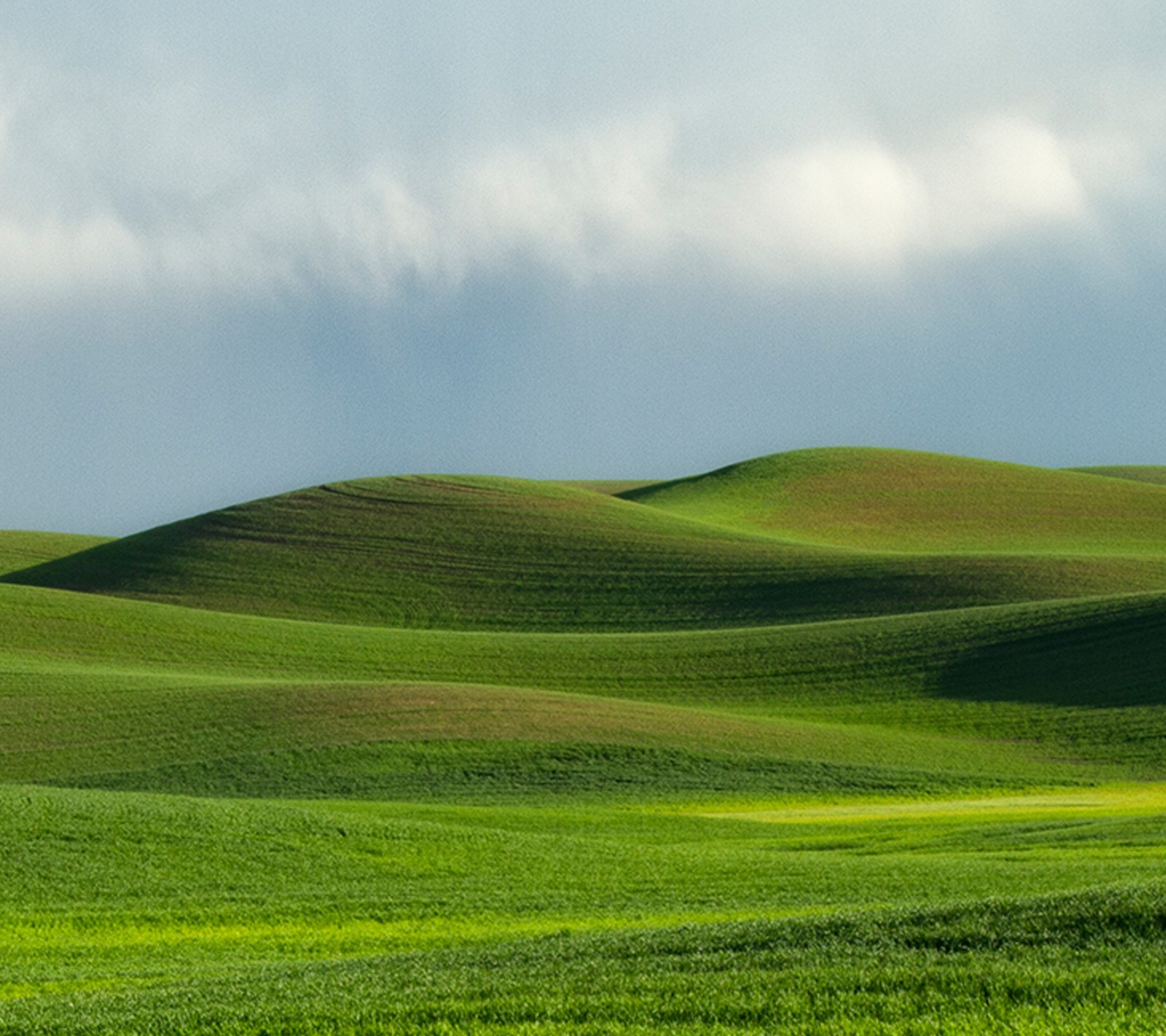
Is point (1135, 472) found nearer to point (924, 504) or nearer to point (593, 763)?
point (924, 504)

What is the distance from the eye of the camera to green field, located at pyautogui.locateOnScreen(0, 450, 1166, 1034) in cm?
1061

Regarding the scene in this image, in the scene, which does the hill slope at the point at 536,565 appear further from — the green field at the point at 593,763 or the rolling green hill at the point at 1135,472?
the rolling green hill at the point at 1135,472

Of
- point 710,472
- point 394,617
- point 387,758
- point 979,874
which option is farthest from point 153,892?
point 710,472

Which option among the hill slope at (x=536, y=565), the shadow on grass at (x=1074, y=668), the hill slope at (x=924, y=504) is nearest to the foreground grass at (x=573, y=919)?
the shadow on grass at (x=1074, y=668)

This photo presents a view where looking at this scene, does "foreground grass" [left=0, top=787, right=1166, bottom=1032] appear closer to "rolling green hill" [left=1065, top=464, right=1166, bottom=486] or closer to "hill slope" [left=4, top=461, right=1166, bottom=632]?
"hill slope" [left=4, top=461, right=1166, bottom=632]

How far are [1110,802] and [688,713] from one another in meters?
15.2

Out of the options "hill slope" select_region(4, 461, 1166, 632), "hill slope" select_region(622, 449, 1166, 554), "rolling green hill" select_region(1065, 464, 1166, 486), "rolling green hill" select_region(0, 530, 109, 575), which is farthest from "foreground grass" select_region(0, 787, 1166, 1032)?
"rolling green hill" select_region(1065, 464, 1166, 486)

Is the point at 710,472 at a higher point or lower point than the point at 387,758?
higher

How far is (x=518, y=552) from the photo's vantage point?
84.4m

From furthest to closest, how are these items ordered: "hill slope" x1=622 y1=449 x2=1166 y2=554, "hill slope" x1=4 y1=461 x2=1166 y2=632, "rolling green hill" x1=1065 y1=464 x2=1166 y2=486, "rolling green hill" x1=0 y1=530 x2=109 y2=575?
1. "rolling green hill" x1=1065 y1=464 x2=1166 y2=486
2. "rolling green hill" x1=0 y1=530 x2=109 y2=575
3. "hill slope" x1=622 y1=449 x2=1166 y2=554
4. "hill slope" x1=4 y1=461 x2=1166 y2=632

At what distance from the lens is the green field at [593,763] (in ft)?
34.8

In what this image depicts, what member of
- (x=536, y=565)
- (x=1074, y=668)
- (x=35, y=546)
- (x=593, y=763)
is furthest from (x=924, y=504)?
(x=35, y=546)

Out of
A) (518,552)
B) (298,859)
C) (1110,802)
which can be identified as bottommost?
(1110,802)

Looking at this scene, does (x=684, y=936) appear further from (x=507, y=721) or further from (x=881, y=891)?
(x=507, y=721)
